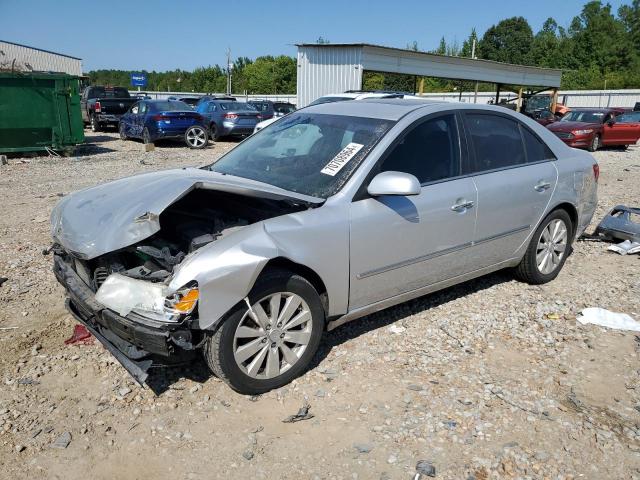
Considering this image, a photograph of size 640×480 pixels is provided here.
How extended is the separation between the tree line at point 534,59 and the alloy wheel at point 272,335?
46.7 metres

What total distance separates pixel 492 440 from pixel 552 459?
305 millimetres

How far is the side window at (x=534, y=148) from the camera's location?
468 centimetres

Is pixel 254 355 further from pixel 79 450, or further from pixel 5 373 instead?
pixel 5 373

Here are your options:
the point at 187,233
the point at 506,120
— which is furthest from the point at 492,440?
the point at 506,120

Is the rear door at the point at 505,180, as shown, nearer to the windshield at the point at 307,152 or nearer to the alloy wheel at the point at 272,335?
the windshield at the point at 307,152

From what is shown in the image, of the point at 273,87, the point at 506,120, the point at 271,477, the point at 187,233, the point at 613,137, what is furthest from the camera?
the point at 273,87

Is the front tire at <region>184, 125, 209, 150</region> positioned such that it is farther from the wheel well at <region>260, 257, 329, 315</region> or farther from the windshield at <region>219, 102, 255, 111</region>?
the wheel well at <region>260, 257, 329, 315</region>

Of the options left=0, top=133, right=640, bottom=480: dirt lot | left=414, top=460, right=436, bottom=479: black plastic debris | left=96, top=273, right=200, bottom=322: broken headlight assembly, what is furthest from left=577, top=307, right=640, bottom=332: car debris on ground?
left=96, top=273, right=200, bottom=322: broken headlight assembly

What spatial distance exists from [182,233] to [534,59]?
77.1 metres

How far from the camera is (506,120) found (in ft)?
15.0

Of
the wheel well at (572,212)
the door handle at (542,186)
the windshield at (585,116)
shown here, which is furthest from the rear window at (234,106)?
the door handle at (542,186)

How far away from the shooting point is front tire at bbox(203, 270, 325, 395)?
3.00m

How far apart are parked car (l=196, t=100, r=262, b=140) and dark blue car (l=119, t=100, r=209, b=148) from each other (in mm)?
1338

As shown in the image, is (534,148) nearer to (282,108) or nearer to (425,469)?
(425,469)
